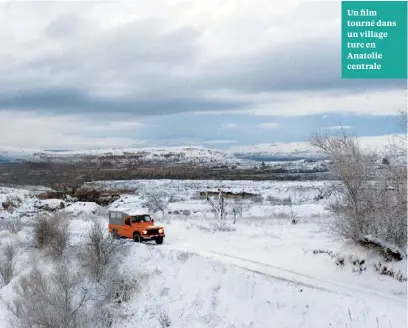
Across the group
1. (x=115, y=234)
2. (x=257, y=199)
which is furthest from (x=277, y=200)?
(x=115, y=234)

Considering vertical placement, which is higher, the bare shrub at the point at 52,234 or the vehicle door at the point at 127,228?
the vehicle door at the point at 127,228

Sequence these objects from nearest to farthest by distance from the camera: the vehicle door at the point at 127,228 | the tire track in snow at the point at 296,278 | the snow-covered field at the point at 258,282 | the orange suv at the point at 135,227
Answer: the snow-covered field at the point at 258,282, the tire track in snow at the point at 296,278, the orange suv at the point at 135,227, the vehicle door at the point at 127,228

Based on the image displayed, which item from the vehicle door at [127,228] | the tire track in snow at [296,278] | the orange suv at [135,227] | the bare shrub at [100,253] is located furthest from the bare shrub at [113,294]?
the tire track in snow at [296,278]

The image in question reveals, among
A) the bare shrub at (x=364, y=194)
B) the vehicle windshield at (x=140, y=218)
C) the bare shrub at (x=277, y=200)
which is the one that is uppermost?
the bare shrub at (x=364, y=194)

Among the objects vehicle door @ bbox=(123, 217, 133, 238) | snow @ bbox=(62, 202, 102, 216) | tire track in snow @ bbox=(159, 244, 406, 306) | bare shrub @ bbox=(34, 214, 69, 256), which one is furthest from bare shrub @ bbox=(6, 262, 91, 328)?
snow @ bbox=(62, 202, 102, 216)

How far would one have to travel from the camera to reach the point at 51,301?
22.9m

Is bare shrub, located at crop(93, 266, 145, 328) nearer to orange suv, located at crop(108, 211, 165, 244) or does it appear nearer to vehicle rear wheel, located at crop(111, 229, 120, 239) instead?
orange suv, located at crop(108, 211, 165, 244)

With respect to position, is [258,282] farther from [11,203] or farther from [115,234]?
[11,203]

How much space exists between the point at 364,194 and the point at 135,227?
13.9 metres

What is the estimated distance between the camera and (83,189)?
76500 millimetres

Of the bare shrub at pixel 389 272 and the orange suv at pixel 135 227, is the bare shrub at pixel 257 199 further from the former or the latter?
the bare shrub at pixel 389 272

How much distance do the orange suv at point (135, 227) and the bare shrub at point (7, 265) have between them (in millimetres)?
7570

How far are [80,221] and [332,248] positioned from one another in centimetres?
2414

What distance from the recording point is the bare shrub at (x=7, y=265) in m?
31.9
